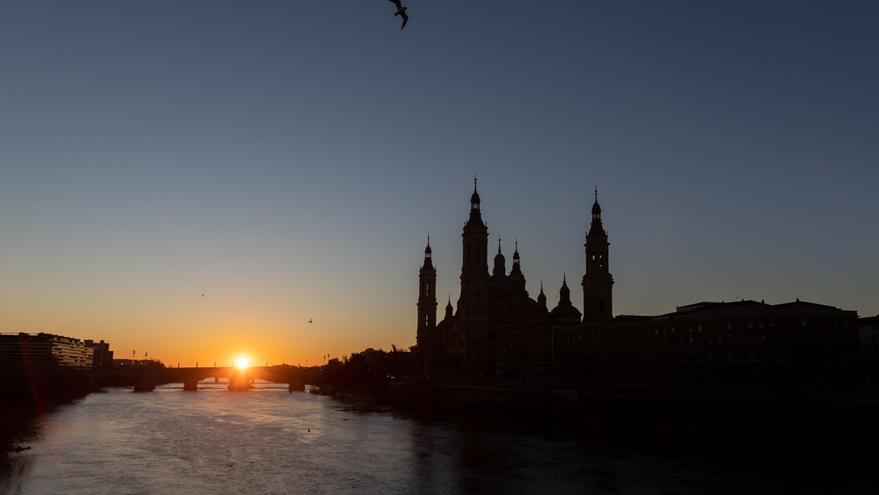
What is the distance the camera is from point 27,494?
47125mm

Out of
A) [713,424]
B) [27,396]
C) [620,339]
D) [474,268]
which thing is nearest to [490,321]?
[474,268]

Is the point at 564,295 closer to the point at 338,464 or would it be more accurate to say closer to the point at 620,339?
the point at 620,339

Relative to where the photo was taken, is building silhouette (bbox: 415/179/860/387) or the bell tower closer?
building silhouette (bbox: 415/179/860/387)

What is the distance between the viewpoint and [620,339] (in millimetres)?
141750

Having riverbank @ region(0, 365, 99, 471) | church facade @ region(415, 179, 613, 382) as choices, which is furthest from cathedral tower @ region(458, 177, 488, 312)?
riverbank @ region(0, 365, 99, 471)

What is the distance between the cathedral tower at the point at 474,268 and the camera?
184 m

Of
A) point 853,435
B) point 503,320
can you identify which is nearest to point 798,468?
point 853,435

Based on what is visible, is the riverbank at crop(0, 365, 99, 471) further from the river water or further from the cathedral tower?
the cathedral tower

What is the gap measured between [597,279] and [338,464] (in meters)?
107

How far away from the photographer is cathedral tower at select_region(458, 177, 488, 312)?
603 ft

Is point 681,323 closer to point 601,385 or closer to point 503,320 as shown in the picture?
point 601,385

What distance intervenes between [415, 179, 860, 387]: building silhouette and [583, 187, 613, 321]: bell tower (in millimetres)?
204

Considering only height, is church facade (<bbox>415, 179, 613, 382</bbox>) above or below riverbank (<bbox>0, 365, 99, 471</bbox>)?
above

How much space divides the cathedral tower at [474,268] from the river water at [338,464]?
3443 inches
